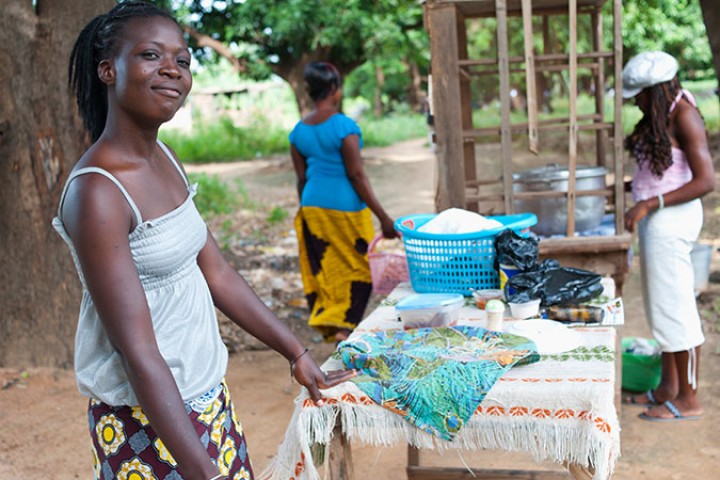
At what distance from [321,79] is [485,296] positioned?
2275 mm

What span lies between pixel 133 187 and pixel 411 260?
5.05ft

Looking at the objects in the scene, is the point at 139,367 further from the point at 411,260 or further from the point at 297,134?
the point at 297,134

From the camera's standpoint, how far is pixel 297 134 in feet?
15.5

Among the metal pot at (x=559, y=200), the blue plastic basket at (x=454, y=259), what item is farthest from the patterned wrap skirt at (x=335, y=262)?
the blue plastic basket at (x=454, y=259)

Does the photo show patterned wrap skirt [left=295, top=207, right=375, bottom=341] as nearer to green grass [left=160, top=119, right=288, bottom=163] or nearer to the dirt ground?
the dirt ground

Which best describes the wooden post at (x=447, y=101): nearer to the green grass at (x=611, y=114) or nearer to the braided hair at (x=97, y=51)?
the braided hair at (x=97, y=51)

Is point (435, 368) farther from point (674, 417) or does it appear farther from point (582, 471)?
point (674, 417)

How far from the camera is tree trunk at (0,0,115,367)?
4469 millimetres

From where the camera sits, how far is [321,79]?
4594 mm

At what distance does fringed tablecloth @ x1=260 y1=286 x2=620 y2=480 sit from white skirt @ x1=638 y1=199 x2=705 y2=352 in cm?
179

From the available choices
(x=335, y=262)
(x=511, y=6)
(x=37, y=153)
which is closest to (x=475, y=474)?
(x=335, y=262)

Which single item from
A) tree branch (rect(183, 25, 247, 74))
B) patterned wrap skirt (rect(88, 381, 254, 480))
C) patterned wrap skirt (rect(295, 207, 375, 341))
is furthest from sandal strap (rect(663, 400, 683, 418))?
tree branch (rect(183, 25, 247, 74))

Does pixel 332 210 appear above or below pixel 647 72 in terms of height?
below

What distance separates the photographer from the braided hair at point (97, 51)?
1632 mm
